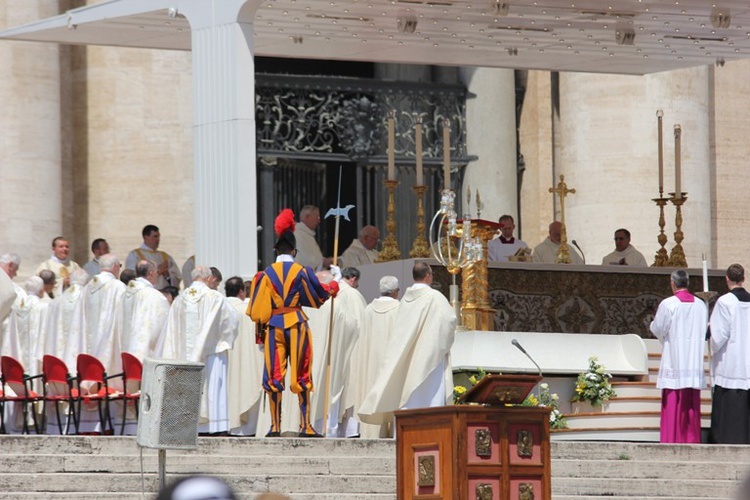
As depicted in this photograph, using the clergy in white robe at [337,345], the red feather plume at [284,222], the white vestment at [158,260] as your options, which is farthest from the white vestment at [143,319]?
the white vestment at [158,260]

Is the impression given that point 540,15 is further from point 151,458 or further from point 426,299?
point 151,458

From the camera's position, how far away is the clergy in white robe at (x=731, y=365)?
15398 millimetres

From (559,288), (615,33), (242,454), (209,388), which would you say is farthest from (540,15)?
(242,454)

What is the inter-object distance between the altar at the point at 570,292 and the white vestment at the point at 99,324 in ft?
10.5

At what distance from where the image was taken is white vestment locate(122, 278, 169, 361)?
50.6 feet

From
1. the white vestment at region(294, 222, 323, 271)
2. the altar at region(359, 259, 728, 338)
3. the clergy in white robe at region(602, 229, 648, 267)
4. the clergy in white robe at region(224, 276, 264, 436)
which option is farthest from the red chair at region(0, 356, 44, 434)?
the clergy in white robe at region(602, 229, 648, 267)

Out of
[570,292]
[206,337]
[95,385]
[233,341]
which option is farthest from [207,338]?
[570,292]

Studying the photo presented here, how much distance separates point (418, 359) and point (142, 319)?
2.35m

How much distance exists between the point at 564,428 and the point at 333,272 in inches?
97.9

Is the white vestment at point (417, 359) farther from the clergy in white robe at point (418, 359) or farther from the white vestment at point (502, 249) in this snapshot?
the white vestment at point (502, 249)

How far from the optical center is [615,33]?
19594 millimetres

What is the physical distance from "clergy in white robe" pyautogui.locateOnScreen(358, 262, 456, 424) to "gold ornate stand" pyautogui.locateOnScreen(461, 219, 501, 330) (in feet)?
5.20

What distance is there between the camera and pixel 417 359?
1488cm

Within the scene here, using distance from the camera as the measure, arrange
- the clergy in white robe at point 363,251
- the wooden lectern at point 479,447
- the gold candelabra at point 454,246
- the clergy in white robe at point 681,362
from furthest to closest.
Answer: the clergy in white robe at point 363,251, the gold candelabra at point 454,246, the clergy in white robe at point 681,362, the wooden lectern at point 479,447
